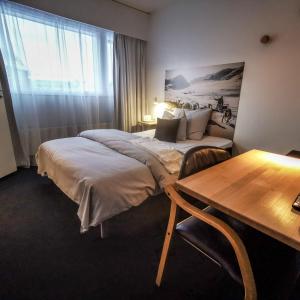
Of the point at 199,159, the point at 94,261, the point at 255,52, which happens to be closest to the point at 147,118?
the point at 255,52

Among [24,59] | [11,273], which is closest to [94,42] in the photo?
[24,59]

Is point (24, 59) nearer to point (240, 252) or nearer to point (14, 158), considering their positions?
point (14, 158)

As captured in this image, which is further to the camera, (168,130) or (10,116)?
(10,116)

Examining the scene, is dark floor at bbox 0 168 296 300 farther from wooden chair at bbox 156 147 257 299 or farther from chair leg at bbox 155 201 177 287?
wooden chair at bbox 156 147 257 299

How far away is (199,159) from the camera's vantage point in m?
1.20

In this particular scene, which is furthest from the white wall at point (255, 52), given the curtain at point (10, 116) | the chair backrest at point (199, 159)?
the curtain at point (10, 116)

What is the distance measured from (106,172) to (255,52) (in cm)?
250

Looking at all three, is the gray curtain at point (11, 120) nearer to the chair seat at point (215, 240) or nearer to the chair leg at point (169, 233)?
the chair leg at point (169, 233)

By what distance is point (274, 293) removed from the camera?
75 centimetres

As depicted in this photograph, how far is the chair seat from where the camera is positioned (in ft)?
2.81

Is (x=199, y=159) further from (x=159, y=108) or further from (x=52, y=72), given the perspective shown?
(x=52, y=72)

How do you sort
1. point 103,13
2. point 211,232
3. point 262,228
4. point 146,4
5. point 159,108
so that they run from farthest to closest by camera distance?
point 159,108 < point 146,4 < point 103,13 < point 211,232 < point 262,228

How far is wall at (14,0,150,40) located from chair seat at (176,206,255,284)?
336 centimetres

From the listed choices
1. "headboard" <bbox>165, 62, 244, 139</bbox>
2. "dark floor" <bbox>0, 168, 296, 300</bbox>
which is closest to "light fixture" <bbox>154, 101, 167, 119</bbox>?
"headboard" <bbox>165, 62, 244, 139</bbox>
